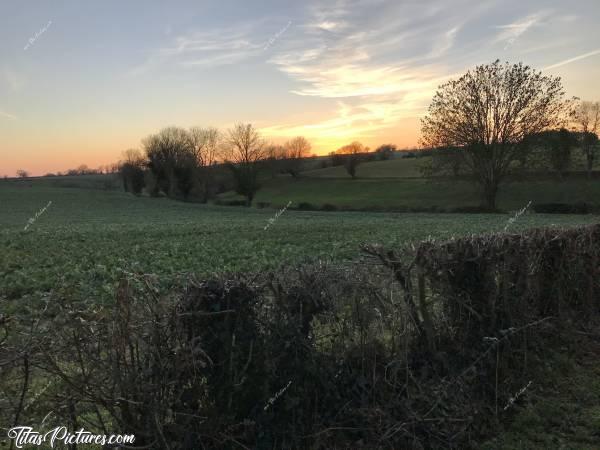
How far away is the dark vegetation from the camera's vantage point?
3252 millimetres

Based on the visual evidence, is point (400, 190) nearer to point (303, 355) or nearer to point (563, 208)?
point (563, 208)

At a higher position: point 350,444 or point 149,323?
point 149,323

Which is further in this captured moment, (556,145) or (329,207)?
(329,207)

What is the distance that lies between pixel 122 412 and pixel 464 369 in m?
3.50

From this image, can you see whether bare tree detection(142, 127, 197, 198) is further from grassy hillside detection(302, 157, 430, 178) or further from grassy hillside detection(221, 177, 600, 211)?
grassy hillside detection(302, 157, 430, 178)

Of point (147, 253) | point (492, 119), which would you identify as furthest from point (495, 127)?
point (147, 253)

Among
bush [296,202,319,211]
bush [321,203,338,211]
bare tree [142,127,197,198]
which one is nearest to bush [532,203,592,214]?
bush [321,203,338,211]

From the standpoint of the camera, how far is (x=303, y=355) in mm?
3980

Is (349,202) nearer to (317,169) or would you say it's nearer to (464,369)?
(317,169)

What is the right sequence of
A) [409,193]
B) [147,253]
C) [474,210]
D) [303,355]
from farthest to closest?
[409,193] → [474,210] → [147,253] → [303,355]

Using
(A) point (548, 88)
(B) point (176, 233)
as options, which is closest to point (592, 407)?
(B) point (176, 233)

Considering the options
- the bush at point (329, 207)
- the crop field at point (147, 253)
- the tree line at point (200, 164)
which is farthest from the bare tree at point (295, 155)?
the crop field at point (147, 253)

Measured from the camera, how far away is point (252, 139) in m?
80.3

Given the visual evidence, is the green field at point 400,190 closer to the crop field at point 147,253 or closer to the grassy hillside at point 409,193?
the grassy hillside at point 409,193
